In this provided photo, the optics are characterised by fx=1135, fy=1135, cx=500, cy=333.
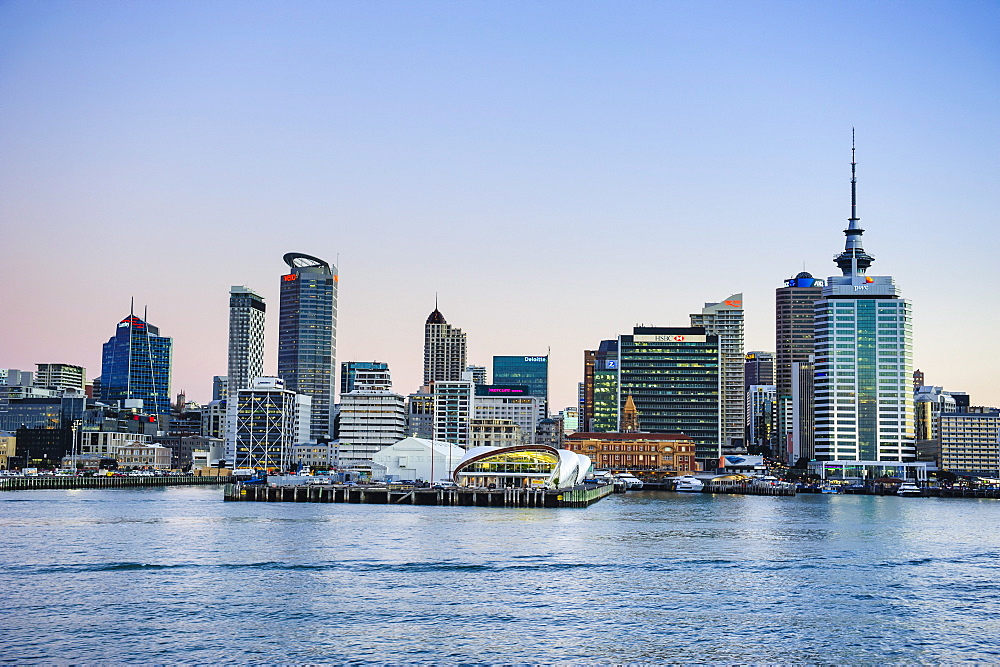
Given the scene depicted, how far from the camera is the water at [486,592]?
51.6 m

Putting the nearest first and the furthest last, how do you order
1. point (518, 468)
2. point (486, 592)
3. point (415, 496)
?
point (486, 592), point (415, 496), point (518, 468)

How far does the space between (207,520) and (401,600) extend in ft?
195

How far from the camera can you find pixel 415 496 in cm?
15412

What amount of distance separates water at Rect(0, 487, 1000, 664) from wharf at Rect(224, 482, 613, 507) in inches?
1273

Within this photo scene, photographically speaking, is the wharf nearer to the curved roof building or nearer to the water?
the curved roof building

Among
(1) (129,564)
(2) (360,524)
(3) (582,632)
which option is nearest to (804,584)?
(3) (582,632)

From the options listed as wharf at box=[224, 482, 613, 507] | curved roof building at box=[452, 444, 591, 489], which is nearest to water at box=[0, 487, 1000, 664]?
wharf at box=[224, 482, 613, 507]

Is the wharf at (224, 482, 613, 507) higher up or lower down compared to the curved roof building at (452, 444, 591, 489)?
lower down

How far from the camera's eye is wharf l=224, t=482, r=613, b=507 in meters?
149

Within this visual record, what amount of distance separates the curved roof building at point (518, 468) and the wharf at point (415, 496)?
471cm

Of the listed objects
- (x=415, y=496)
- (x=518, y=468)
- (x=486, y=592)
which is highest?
(x=518, y=468)

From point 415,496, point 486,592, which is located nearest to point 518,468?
point 415,496

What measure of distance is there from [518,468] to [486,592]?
331 feet

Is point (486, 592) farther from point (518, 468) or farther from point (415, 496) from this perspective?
point (518, 468)
